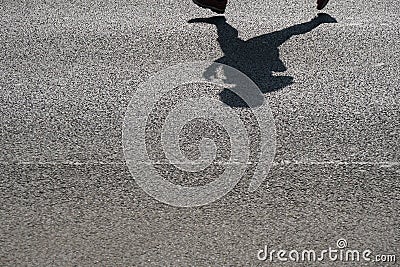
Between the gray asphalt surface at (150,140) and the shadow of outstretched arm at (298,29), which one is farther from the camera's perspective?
the shadow of outstretched arm at (298,29)

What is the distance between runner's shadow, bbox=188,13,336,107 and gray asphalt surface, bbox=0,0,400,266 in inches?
3.2

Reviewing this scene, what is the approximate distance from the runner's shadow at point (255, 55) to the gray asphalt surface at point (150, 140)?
0.08 metres

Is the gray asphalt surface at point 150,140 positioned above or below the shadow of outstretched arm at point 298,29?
above

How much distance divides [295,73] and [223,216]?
240 cm

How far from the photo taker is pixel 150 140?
22.4 ft

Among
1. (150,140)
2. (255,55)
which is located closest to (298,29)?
(255,55)

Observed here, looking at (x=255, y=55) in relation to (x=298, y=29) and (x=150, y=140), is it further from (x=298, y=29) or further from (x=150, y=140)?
(x=150, y=140)

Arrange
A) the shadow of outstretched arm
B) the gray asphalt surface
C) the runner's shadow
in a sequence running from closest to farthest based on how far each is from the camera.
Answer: the gray asphalt surface < the runner's shadow < the shadow of outstretched arm

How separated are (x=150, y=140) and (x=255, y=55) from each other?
188 cm

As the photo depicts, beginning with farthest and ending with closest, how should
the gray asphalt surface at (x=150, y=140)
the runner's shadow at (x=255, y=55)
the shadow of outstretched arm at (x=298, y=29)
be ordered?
the shadow of outstretched arm at (x=298, y=29) → the runner's shadow at (x=255, y=55) → the gray asphalt surface at (x=150, y=140)

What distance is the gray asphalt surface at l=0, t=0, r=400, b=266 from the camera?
220 inches

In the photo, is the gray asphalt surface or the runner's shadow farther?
the runner's shadow

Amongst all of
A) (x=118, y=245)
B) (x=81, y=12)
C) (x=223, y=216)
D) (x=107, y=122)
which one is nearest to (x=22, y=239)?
(x=118, y=245)

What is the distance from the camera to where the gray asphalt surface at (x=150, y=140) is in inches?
220
